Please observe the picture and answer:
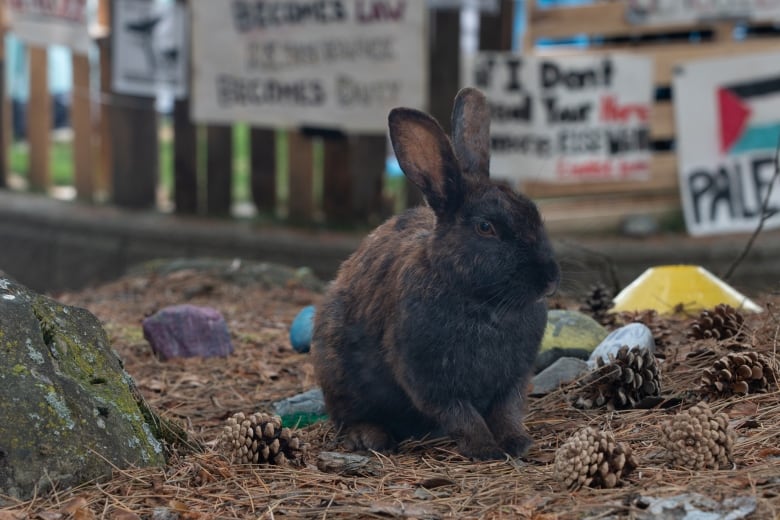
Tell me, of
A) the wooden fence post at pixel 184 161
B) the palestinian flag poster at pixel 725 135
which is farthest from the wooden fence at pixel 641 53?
the wooden fence post at pixel 184 161

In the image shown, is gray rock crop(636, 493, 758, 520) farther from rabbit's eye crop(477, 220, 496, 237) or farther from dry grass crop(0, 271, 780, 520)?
rabbit's eye crop(477, 220, 496, 237)

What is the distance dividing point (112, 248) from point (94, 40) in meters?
1.77

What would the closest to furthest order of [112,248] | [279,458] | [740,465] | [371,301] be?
1. [740,465]
2. [279,458]
3. [371,301]
4. [112,248]

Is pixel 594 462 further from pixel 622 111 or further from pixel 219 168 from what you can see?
pixel 219 168

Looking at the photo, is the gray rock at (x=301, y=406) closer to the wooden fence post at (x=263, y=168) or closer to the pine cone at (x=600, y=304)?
the pine cone at (x=600, y=304)

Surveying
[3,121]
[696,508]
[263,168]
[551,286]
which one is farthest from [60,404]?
[3,121]

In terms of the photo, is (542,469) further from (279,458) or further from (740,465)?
(279,458)

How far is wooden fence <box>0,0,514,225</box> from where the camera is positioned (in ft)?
27.4

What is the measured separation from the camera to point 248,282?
687 cm

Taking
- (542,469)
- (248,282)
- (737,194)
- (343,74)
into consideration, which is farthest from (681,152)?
(542,469)

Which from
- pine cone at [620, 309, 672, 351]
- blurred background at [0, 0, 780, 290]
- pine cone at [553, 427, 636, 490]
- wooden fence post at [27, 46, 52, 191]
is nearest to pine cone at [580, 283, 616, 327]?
pine cone at [620, 309, 672, 351]

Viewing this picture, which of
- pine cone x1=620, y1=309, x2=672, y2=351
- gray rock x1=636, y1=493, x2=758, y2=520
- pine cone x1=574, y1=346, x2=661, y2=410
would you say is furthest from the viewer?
pine cone x1=620, y1=309, x2=672, y2=351

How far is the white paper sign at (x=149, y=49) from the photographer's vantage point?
347 inches

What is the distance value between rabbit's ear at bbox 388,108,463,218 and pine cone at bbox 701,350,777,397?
39.2 inches
